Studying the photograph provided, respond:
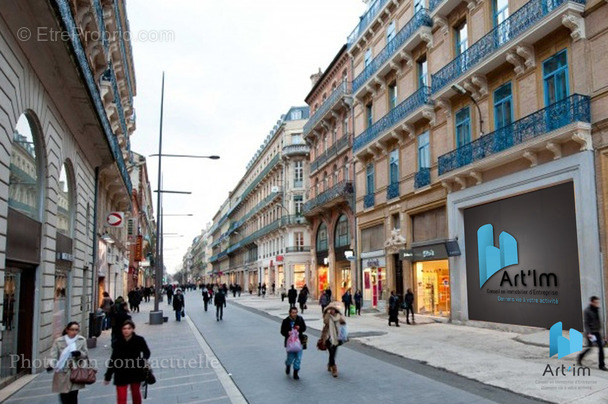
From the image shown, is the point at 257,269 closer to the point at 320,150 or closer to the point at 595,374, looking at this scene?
the point at 320,150

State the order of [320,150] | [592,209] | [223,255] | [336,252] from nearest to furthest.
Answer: [592,209] → [336,252] → [320,150] → [223,255]

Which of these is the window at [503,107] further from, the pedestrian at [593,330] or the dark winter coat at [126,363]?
the dark winter coat at [126,363]

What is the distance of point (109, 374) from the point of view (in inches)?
284

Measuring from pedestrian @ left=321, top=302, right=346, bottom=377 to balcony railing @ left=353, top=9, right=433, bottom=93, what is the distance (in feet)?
53.6

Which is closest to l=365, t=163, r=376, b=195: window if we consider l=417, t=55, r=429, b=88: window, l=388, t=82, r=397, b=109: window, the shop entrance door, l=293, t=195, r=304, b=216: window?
l=388, t=82, r=397, b=109: window

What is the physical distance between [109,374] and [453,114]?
18.1 metres

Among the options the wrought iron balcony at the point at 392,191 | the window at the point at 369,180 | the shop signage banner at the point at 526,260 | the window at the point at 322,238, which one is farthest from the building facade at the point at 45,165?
the window at the point at 322,238

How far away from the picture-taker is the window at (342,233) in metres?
35.8

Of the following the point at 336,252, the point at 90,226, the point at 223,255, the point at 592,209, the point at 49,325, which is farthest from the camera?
the point at 223,255

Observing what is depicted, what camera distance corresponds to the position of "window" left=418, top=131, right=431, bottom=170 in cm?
2392

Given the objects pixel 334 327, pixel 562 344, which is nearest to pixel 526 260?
pixel 562 344

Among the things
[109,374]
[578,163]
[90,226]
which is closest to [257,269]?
[90,226]

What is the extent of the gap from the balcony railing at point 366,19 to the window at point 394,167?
312 inches

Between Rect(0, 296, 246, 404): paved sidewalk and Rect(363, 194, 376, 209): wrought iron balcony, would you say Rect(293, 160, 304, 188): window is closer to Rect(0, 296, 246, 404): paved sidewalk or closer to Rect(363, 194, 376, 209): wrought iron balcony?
Rect(363, 194, 376, 209): wrought iron balcony
